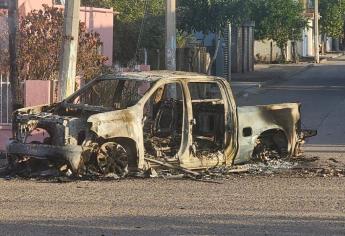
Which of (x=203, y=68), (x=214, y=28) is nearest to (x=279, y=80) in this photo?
(x=214, y=28)

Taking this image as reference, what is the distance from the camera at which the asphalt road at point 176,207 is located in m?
6.70

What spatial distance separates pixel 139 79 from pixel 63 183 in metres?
1.94

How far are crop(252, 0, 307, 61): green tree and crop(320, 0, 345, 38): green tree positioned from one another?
21.5 meters

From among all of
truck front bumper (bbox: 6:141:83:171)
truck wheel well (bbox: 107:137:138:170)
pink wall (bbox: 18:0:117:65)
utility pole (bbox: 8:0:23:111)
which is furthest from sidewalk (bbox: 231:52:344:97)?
truck front bumper (bbox: 6:141:83:171)

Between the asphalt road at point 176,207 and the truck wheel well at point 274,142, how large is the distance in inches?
49.2

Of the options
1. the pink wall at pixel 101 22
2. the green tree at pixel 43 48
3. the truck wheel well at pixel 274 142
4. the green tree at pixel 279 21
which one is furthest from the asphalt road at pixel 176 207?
the green tree at pixel 279 21

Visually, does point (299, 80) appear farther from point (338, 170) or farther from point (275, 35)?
point (338, 170)

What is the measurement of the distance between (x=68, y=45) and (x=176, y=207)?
16.7 feet

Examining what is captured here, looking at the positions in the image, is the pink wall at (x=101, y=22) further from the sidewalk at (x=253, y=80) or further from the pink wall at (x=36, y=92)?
the sidewalk at (x=253, y=80)

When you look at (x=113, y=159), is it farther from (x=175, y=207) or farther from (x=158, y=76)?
Answer: (x=175, y=207)

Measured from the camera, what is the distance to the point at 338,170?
35.0 ft

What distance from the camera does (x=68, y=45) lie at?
1190 cm

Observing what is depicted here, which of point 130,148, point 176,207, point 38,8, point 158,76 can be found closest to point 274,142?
point 158,76

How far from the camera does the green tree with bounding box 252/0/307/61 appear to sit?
41.9 m
